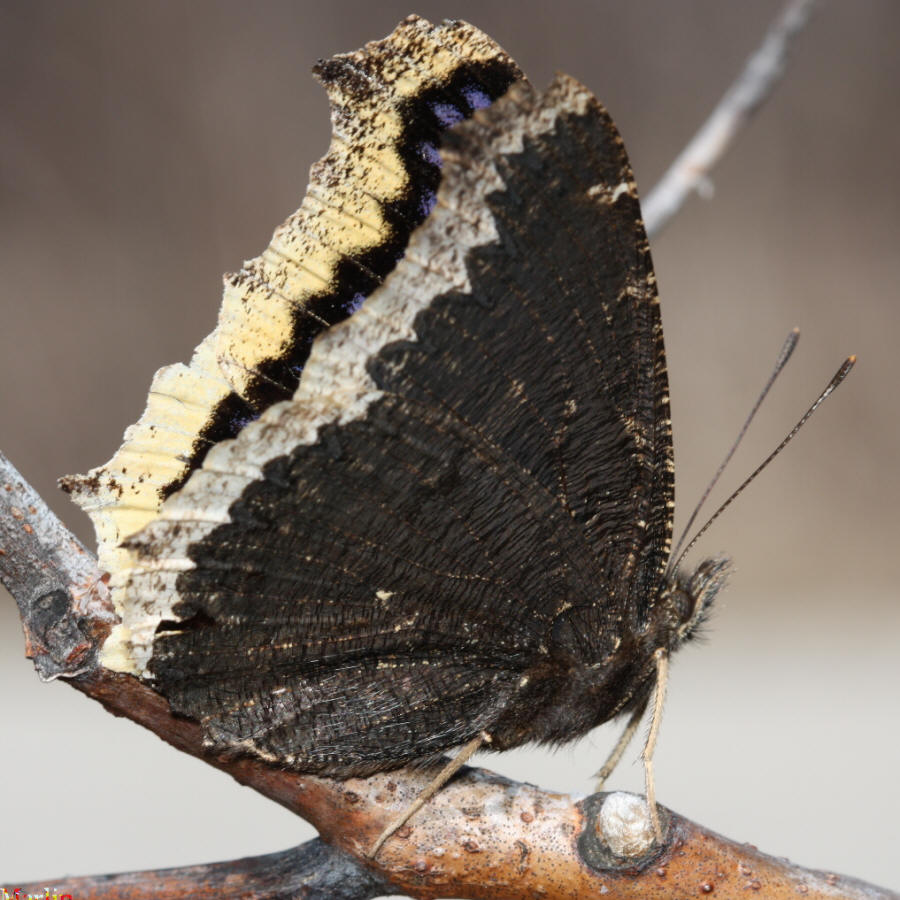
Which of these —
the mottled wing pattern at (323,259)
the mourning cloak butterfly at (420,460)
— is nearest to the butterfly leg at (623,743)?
the mourning cloak butterfly at (420,460)

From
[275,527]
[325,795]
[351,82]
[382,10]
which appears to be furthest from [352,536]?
[382,10]

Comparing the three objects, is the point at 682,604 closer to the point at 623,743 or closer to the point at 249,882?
the point at 623,743

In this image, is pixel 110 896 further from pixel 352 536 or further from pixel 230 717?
pixel 352 536

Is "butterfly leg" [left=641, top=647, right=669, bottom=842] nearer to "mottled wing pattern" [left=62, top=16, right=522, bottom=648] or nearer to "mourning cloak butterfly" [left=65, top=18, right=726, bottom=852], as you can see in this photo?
"mourning cloak butterfly" [left=65, top=18, right=726, bottom=852]

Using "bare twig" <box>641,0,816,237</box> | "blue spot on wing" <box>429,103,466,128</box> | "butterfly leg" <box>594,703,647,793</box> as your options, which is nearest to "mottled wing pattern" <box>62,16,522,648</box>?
"blue spot on wing" <box>429,103,466,128</box>

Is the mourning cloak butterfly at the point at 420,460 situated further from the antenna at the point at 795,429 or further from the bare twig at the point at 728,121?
the bare twig at the point at 728,121

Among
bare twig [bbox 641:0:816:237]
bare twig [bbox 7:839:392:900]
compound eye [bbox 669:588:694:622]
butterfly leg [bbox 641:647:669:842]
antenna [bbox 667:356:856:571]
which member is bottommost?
bare twig [bbox 7:839:392:900]
